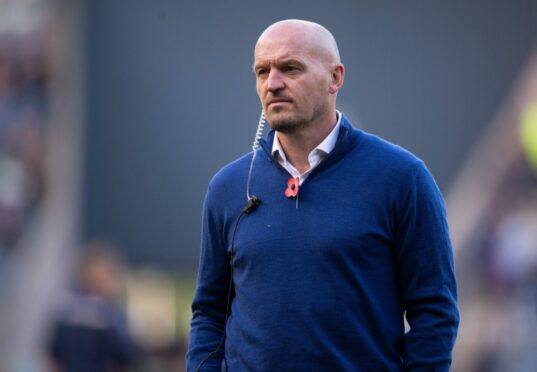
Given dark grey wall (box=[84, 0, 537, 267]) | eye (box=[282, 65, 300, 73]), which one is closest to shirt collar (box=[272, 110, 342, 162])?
eye (box=[282, 65, 300, 73])

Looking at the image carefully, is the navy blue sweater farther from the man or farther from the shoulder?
the shoulder

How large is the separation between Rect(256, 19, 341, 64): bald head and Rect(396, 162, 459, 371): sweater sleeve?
448mm

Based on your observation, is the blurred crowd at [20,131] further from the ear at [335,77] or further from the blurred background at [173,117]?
the ear at [335,77]

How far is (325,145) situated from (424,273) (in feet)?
1.56

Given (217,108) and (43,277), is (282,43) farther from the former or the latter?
(217,108)

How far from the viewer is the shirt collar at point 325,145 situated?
350cm

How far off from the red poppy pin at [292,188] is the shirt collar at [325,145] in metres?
0.11

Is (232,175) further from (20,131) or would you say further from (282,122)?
(20,131)

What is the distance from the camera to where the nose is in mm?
3439

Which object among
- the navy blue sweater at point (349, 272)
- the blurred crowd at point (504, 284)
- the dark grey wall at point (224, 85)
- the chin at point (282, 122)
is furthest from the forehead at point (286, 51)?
the dark grey wall at point (224, 85)

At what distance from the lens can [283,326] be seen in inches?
131

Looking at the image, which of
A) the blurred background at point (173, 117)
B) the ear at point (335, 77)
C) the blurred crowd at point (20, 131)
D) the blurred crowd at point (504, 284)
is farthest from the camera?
the blurred background at point (173, 117)

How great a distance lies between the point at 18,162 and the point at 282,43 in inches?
431

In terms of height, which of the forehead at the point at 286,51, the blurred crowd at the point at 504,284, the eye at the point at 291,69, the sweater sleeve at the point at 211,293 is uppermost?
the forehead at the point at 286,51
